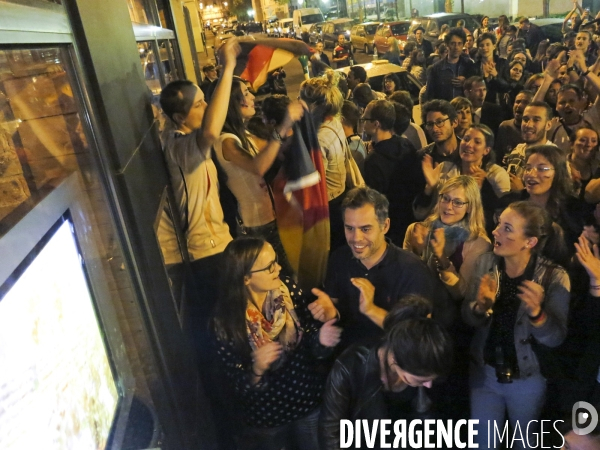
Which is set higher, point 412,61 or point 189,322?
point 412,61

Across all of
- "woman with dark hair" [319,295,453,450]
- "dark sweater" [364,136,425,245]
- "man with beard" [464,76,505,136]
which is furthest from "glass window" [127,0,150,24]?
"man with beard" [464,76,505,136]

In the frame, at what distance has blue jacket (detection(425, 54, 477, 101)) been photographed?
6531 millimetres

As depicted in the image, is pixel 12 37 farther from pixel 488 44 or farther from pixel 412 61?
pixel 412 61

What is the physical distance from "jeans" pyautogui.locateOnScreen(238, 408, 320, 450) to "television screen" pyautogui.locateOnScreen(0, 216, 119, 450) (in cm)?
97

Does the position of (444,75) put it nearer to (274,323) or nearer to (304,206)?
(304,206)

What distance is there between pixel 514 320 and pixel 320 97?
2138 millimetres

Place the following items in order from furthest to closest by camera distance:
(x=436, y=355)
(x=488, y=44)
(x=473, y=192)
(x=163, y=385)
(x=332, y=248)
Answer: (x=488, y=44)
(x=332, y=248)
(x=473, y=192)
(x=163, y=385)
(x=436, y=355)

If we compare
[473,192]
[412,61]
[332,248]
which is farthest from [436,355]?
[412,61]

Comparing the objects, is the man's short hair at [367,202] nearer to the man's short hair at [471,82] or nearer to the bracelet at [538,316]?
the bracelet at [538,316]

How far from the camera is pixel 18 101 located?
1.62 metres

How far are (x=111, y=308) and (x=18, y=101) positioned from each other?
2.76 feet

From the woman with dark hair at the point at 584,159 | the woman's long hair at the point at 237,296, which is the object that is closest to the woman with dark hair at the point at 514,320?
the woman's long hair at the point at 237,296

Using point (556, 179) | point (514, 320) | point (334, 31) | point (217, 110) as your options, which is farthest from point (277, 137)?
point (334, 31)

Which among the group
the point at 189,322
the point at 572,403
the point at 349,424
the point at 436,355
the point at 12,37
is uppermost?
the point at 12,37
